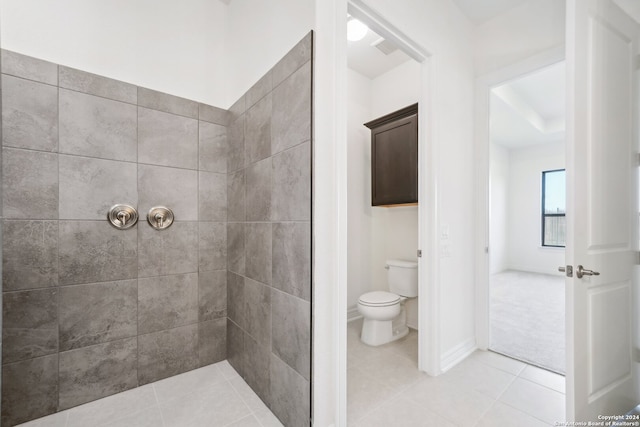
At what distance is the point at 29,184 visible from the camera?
1.45 m

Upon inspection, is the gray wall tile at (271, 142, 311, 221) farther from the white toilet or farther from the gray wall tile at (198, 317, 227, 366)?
the white toilet

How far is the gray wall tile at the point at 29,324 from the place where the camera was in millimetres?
Result: 1401

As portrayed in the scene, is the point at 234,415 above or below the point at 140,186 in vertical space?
below

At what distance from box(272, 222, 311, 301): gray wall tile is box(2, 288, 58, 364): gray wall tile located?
1.25 meters

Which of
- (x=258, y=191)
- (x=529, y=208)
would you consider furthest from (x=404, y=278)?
(x=529, y=208)

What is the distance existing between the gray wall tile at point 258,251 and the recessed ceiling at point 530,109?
2.93 m

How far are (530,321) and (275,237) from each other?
121 inches

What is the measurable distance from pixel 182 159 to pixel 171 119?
0.92ft

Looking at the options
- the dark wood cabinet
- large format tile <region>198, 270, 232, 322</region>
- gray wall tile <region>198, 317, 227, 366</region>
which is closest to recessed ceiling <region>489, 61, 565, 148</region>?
the dark wood cabinet

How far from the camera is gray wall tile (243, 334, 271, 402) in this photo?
1.59 m

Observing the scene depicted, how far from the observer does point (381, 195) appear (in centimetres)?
271

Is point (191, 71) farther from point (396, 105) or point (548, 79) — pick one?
point (548, 79)

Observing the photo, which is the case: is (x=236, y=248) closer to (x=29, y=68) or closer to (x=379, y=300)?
(x=379, y=300)

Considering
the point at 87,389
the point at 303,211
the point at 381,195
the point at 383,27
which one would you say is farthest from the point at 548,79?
the point at 87,389
